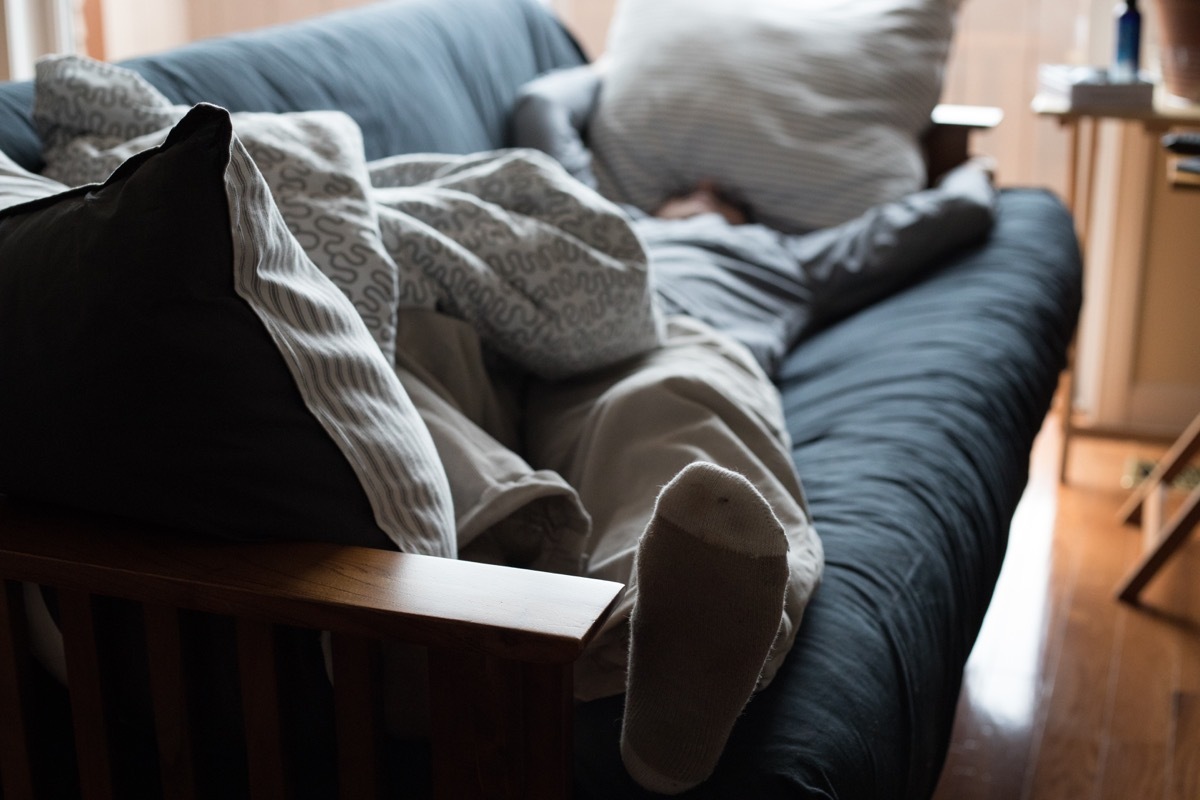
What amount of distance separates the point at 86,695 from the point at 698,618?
0.38m

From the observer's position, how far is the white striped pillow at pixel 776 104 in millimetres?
2084

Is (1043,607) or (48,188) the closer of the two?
(48,188)

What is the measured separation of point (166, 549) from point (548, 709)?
0.80 ft

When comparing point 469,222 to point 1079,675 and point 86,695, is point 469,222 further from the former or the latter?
point 1079,675

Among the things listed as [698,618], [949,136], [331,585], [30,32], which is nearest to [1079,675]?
[949,136]

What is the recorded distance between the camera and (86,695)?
2.61ft

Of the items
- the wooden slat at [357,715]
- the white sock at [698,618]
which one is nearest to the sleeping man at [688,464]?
the white sock at [698,618]

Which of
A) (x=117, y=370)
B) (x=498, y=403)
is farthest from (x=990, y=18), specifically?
(x=117, y=370)

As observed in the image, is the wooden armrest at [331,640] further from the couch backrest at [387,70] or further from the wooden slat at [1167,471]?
the wooden slat at [1167,471]

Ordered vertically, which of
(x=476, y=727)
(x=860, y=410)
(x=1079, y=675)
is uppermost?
(x=476, y=727)

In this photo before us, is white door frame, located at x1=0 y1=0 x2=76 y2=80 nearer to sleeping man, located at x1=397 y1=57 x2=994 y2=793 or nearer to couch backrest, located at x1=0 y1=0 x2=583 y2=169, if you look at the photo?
couch backrest, located at x1=0 y1=0 x2=583 y2=169

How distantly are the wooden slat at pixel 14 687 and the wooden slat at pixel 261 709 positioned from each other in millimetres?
155

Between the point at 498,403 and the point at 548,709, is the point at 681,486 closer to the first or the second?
the point at 548,709

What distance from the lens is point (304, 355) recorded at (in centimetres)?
77
